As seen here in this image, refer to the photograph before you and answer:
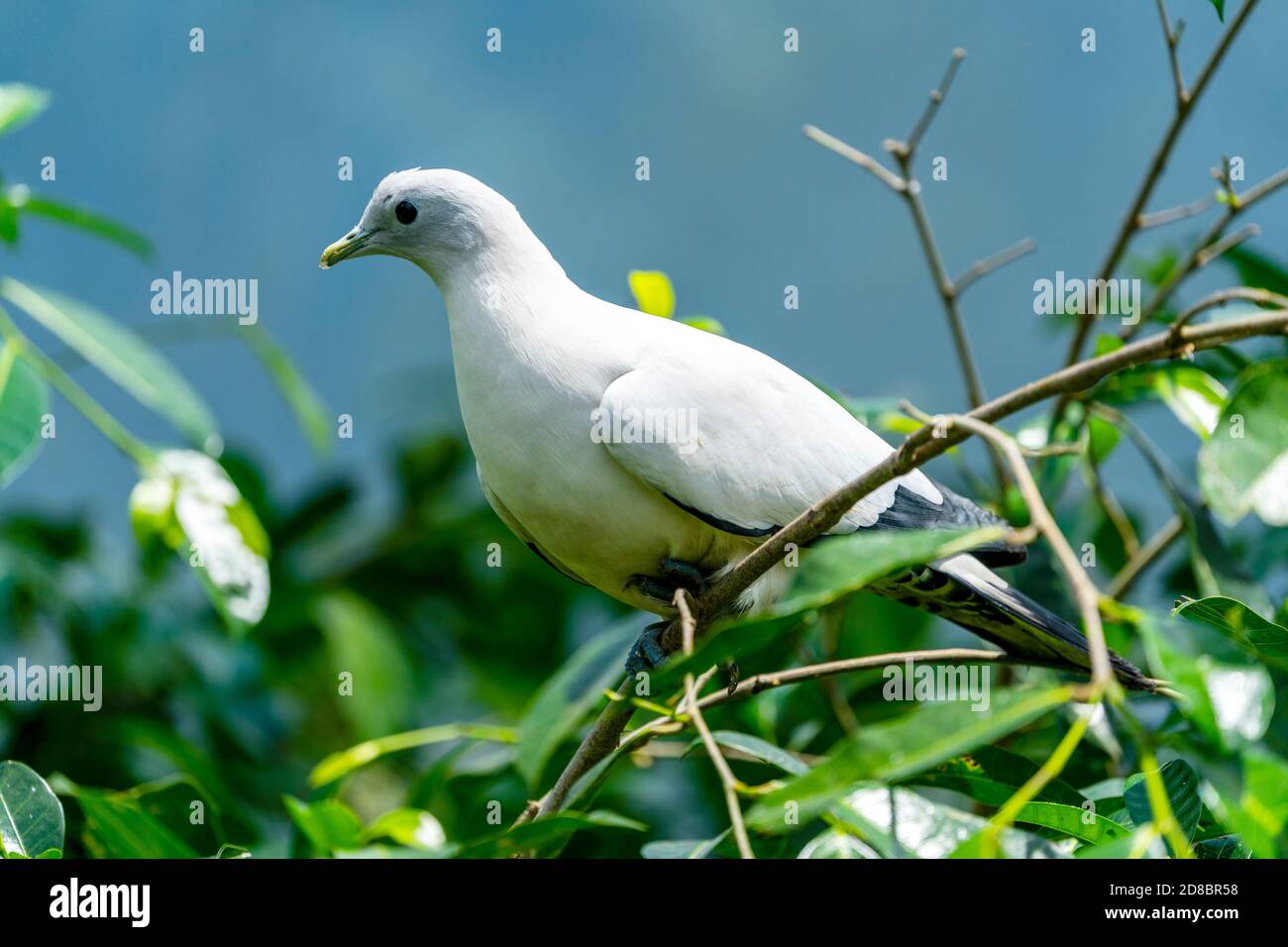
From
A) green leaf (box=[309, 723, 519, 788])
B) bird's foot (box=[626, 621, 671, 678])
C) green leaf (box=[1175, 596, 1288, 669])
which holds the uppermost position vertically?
bird's foot (box=[626, 621, 671, 678])

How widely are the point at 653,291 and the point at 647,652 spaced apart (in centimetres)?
63

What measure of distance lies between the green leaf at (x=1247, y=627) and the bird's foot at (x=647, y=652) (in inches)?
28.8

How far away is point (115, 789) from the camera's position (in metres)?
2.79

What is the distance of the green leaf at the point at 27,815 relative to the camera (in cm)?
142

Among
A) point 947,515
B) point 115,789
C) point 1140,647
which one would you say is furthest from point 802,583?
point 115,789

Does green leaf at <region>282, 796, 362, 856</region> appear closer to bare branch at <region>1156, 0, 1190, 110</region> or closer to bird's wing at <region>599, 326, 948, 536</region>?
bird's wing at <region>599, 326, 948, 536</region>

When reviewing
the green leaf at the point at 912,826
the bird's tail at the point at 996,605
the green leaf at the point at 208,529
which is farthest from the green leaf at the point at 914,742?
the green leaf at the point at 208,529

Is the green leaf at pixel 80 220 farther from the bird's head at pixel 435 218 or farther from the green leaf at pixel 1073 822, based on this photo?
the green leaf at pixel 1073 822

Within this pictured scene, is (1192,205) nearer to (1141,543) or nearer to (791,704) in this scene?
(1141,543)

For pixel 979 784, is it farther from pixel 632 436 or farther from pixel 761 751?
pixel 632 436

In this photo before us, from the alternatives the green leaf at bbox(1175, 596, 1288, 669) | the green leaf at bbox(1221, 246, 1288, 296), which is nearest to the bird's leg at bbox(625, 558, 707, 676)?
the green leaf at bbox(1175, 596, 1288, 669)

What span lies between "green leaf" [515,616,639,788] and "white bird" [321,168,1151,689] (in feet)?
0.54

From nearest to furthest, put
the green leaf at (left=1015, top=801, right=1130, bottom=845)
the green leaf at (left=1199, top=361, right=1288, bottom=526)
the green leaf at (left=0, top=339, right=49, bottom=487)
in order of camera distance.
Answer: the green leaf at (left=1015, top=801, right=1130, bottom=845) → the green leaf at (left=0, top=339, right=49, bottom=487) → the green leaf at (left=1199, top=361, right=1288, bottom=526)

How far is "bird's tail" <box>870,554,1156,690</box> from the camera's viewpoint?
1.71 meters
